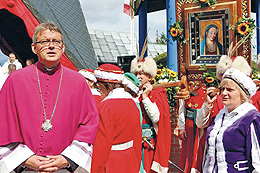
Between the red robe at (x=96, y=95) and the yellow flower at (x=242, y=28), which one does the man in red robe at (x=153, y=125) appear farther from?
the yellow flower at (x=242, y=28)

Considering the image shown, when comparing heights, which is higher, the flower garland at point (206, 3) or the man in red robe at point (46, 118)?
the flower garland at point (206, 3)

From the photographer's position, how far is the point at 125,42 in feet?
81.6

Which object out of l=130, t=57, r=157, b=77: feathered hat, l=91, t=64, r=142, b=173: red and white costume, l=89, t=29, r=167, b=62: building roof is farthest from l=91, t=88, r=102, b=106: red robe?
l=89, t=29, r=167, b=62: building roof

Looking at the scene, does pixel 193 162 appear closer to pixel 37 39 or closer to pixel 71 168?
pixel 71 168

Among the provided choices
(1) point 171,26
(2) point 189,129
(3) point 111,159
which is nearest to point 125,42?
(1) point 171,26

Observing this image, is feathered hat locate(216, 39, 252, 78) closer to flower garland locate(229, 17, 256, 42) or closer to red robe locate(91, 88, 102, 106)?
red robe locate(91, 88, 102, 106)

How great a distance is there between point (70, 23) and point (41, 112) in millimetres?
9342

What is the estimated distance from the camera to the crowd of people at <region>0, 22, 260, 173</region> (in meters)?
2.38

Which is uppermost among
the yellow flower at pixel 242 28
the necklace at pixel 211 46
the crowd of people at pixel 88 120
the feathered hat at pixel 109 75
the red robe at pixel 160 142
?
the yellow flower at pixel 242 28

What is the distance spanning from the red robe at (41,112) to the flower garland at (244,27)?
237 inches

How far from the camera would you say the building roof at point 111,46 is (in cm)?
2228

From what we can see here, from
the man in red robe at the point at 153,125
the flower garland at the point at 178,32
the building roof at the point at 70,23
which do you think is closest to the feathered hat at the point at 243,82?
the man in red robe at the point at 153,125

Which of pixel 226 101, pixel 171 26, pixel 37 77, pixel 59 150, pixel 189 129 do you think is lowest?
pixel 189 129

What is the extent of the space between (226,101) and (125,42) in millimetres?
21945
